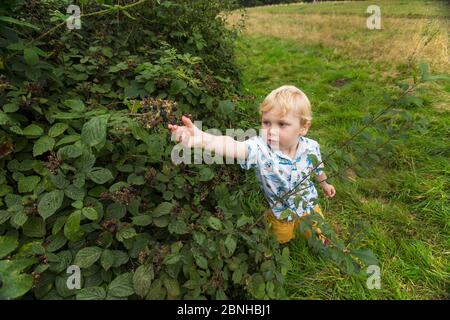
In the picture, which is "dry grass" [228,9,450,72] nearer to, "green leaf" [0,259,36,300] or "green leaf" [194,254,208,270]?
"green leaf" [194,254,208,270]

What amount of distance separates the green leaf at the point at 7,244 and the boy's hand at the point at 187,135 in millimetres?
821

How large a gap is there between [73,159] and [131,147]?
32cm

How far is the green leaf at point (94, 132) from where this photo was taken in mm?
1432

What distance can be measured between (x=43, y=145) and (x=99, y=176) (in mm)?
349

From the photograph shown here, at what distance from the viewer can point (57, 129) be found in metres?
1.70

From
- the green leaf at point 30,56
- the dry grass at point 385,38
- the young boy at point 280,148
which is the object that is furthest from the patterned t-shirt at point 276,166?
the dry grass at point 385,38

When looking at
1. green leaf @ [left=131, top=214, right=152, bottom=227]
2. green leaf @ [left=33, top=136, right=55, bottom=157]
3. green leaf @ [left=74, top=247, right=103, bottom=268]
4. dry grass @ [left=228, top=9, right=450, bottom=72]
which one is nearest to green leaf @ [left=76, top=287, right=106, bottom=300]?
green leaf @ [left=74, top=247, right=103, bottom=268]

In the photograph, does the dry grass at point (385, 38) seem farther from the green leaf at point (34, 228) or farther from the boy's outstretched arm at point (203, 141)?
the green leaf at point (34, 228)

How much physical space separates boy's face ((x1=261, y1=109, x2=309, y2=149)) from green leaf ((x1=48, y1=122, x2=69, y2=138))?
114 cm

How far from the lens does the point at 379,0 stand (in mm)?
15789

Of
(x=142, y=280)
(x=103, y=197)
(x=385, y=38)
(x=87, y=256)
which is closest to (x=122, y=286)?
(x=142, y=280)

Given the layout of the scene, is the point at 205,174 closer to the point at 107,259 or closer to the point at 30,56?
the point at 107,259

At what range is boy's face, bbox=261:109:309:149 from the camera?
6.61 ft

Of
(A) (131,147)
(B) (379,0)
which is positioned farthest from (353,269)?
(B) (379,0)
